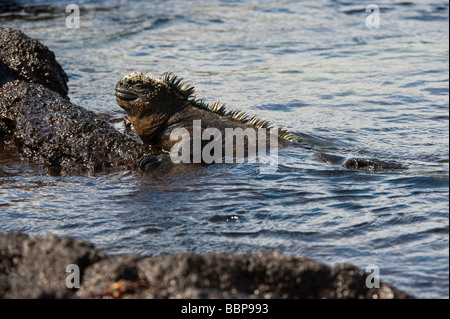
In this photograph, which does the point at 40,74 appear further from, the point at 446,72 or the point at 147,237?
the point at 446,72

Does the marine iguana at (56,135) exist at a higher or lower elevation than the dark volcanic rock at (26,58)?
lower

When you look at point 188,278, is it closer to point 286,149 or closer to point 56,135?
point 56,135

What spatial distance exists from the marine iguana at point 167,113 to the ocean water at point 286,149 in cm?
55

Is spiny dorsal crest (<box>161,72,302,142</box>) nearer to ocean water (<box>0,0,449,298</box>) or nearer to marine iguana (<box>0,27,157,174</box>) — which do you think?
ocean water (<box>0,0,449,298</box>)

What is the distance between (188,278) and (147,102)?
3.55m

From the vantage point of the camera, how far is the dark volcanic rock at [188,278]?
274 centimetres

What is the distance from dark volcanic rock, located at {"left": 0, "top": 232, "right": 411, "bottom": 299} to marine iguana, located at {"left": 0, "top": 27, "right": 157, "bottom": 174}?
8.63ft

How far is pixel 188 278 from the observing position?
2.76m

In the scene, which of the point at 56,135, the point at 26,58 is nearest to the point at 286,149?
the point at 56,135

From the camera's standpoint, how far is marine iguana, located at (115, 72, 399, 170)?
237 inches

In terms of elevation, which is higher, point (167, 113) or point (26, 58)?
point (26, 58)

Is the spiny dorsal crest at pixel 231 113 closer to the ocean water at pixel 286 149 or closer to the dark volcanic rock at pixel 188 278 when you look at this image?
the ocean water at pixel 286 149

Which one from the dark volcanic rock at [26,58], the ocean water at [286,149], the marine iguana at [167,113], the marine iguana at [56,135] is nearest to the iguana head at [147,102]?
the marine iguana at [167,113]

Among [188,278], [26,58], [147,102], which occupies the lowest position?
[188,278]
